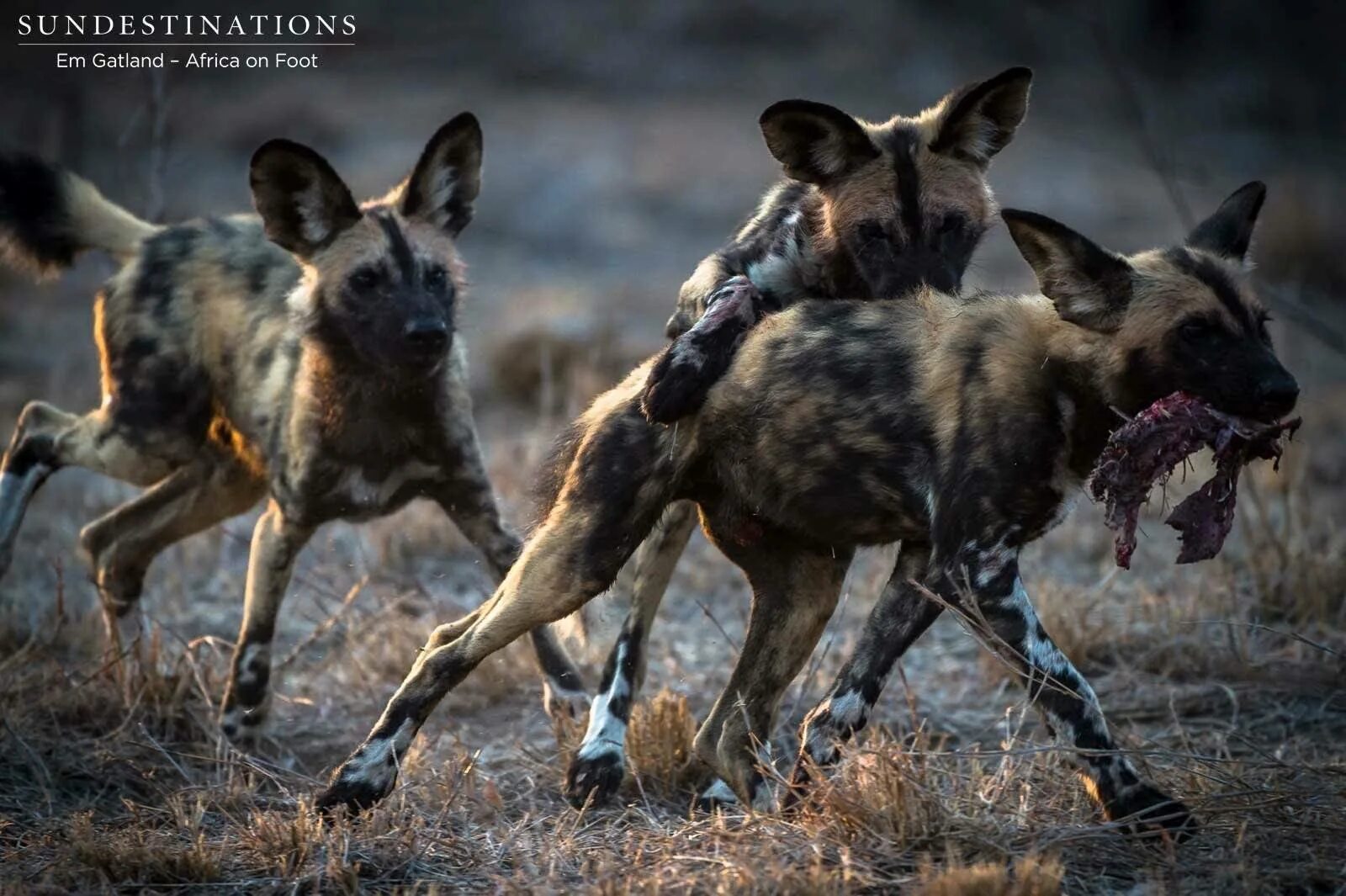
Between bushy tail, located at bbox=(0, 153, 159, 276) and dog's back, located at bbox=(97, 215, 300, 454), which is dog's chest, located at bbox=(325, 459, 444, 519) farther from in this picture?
bushy tail, located at bbox=(0, 153, 159, 276)

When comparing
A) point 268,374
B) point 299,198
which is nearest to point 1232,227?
point 299,198

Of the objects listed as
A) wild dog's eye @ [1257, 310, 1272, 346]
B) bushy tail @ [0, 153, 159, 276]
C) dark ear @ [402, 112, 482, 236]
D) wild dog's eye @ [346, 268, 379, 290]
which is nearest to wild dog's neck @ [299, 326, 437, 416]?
wild dog's eye @ [346, 268, 379, 290]

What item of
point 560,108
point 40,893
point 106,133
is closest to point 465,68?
point 560,108

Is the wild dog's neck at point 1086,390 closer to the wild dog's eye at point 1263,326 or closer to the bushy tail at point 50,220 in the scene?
Result: the wild dog's eye at point 1263,326

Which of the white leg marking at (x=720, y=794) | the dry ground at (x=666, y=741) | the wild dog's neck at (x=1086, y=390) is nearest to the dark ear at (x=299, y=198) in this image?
the dry ground at (x=666, y=741)

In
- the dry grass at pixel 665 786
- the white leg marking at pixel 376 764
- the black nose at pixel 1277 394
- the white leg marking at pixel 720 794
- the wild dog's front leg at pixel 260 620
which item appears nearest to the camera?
the dry grass at pixel 665 786

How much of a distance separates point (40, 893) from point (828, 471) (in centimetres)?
176

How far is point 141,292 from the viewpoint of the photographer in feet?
17.3

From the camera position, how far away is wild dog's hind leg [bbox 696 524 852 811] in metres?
3.94

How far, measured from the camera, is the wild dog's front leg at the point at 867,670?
3.61m

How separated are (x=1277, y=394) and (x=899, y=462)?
2.47 ft

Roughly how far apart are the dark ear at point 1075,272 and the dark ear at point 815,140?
34.1 inches

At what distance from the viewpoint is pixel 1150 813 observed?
330cm

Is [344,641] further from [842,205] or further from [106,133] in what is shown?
[106,133]
